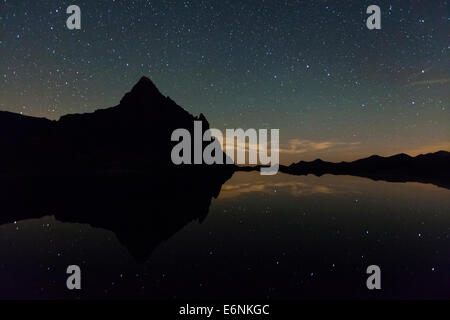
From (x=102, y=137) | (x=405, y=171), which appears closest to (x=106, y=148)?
(x=102, y=137)

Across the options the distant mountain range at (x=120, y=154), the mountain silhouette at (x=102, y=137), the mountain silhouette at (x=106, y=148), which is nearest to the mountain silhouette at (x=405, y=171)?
the distant mountain range at (x=120, y=154)

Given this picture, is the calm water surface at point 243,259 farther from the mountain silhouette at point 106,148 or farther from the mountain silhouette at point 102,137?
the mountain silhouette at point 102,137

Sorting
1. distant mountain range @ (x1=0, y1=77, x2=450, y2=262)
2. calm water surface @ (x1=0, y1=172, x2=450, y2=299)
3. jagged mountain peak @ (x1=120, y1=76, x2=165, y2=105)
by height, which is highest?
jagged mountain peak @ (x1=120, y1=76, x2=165, y2=105)

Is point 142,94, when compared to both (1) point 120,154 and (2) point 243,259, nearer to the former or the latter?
(1) point 120,154

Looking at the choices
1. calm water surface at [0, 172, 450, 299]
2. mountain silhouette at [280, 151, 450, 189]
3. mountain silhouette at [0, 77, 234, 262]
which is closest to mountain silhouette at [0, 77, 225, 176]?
mountain silhouette at [0, 77, 234, 262]

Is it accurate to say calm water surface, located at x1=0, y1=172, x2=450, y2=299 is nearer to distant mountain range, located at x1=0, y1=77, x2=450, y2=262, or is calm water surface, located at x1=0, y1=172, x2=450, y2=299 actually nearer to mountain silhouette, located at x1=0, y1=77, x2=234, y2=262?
mountain silhouette, located at x1=0, y1=77, x2=234, y2=262

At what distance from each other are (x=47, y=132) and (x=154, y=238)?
129858 mm

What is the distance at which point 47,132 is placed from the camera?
392ft

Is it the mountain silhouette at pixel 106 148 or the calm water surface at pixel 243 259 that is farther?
the mountain silhouette at pixel 106 148

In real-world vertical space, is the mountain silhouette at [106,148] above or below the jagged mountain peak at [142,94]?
below

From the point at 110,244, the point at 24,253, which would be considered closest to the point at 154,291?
the point at 110,244

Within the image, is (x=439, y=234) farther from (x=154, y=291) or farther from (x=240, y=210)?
(x=154, y=291)

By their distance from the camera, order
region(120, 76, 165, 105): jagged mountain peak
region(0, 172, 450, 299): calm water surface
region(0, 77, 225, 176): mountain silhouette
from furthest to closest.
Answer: region(120, 76, 165, 105): jagged mountain peak < region(0, 77, 225, 176): mountain silhouette < region(0, 172, 450, 299): calm water surface

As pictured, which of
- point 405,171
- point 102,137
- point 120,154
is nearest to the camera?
point 405,171
